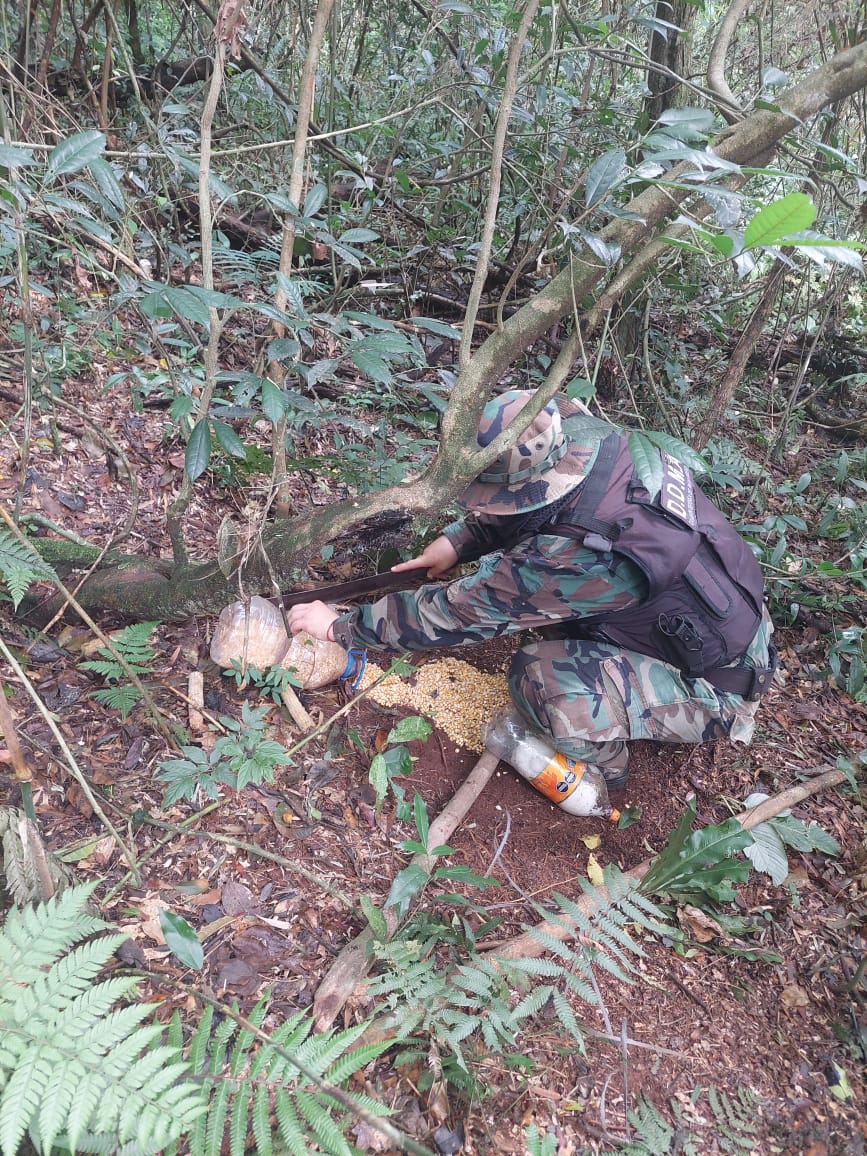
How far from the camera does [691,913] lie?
7.36 ft

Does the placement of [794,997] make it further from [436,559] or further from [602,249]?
[602,249]

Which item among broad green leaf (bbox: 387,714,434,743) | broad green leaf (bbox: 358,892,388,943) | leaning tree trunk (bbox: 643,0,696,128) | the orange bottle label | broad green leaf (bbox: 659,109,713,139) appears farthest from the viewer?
leaning tree trunk (bbox: 643,0,696,128)

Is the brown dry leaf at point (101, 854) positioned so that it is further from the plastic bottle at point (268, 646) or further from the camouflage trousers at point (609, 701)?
the camouflage trousers at point (609, 701)

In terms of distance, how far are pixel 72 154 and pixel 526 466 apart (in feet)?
4.58

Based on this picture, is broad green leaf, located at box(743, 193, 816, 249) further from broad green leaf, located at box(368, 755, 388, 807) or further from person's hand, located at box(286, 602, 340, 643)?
person's hand, located at box(286, 602, 340, 643)

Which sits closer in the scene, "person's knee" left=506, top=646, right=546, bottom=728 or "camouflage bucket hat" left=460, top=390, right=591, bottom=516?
"camouflage bucket hat" left=460, top=390, right=591, bottom=516

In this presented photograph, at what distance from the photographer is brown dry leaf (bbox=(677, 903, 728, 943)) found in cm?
221

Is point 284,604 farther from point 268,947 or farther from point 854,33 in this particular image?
point 854,33

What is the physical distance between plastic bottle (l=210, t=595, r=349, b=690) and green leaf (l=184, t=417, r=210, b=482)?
58 centimetres

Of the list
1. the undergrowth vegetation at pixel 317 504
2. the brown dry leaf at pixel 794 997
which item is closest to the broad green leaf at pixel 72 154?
the undergrowth vegetation at pixel 317 504

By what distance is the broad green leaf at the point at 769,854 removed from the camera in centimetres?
225

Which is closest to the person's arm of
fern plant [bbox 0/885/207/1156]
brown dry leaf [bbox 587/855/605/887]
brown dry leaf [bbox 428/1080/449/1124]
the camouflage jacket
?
the camouflage jacket

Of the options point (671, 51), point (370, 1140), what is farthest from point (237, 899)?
point (671, 51)

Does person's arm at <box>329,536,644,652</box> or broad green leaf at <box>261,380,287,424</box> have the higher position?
broad green leaf at <box>261,380,287,424</box>
